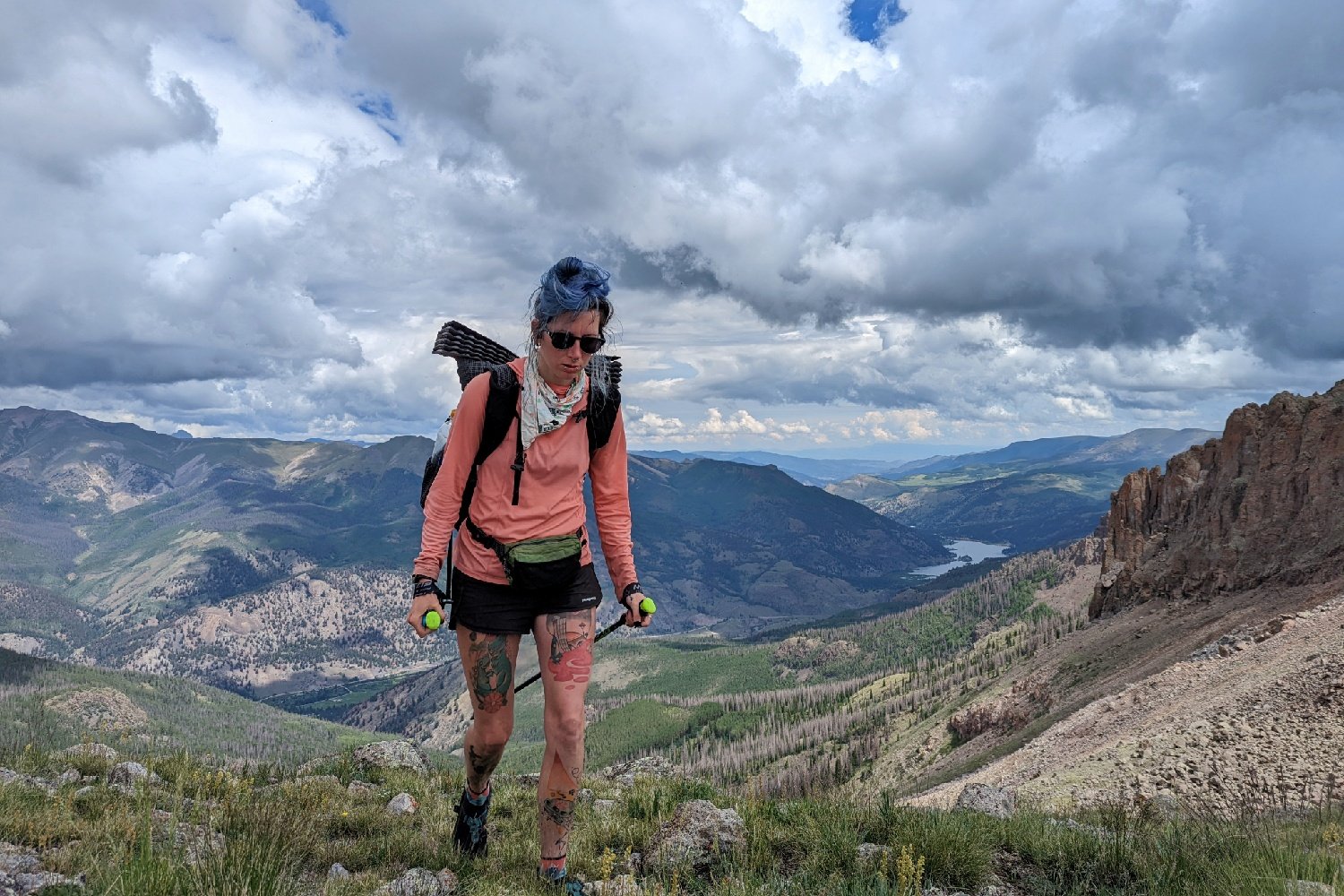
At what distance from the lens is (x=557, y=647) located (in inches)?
229

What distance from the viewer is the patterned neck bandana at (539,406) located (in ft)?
18.7

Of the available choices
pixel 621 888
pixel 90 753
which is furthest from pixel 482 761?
pixel 90 753

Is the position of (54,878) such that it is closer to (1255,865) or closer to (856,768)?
(1255,865)

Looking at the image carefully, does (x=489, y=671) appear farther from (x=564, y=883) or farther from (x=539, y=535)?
(x=564, y=883)

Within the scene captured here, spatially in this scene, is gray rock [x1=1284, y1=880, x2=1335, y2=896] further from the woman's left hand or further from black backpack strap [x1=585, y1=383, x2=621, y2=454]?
black backpack strap [x1=585, y1=383, x2=621, y2=454]

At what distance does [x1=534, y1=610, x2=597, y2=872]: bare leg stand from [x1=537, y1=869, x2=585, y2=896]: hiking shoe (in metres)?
0.11

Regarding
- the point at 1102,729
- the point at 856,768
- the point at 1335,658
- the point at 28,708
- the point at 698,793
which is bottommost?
the point at 28,708

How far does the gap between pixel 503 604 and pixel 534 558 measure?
53 cm

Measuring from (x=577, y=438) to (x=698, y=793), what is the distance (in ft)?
17.8

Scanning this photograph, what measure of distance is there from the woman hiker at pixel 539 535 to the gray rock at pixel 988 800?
6.36 m

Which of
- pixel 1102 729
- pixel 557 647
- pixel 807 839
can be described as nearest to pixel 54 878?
pixel 557 647

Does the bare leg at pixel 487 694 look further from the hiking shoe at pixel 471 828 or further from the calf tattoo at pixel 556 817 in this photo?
the calf tattoo at pixel 556 817

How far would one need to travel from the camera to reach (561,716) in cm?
577

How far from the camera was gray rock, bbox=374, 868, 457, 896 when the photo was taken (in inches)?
189
